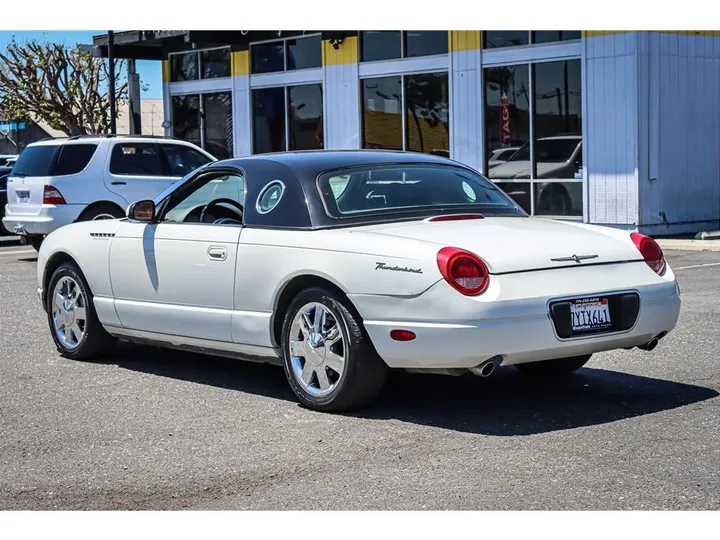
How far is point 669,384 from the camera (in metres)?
7.30

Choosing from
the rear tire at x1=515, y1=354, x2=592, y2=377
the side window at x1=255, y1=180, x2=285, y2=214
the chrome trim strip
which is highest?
the side window at x1=255, y1=180, x2=285, y2=214

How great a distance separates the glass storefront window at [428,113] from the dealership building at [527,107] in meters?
0.02

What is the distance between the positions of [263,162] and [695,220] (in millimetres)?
13970

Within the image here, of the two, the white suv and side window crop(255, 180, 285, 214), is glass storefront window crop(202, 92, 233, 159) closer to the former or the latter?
the white suv

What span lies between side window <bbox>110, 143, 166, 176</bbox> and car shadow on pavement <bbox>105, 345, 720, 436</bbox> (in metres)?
9.24

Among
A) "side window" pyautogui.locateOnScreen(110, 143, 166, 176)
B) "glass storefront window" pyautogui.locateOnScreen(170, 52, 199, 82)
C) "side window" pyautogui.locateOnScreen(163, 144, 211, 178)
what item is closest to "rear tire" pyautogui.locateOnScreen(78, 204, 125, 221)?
"side window" pyautogui.locateOnScreen(110, 143, 166, 176)

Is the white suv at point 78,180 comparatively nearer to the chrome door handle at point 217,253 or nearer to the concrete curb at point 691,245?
the concrete curb at point 691,245

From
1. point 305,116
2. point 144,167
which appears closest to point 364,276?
point 144,167

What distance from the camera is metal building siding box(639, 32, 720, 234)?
19234 millimetres

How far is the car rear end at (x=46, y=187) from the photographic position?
54.9 feet

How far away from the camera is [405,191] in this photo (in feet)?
23.9

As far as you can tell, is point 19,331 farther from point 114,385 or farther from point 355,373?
point 355,373

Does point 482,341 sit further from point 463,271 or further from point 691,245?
point 691,245

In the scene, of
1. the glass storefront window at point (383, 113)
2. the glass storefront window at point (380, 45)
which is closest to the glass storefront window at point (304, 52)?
the glass storefront window at point (380, 45)
